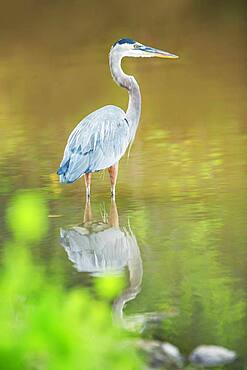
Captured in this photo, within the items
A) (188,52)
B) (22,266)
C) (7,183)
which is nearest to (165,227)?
(7,183)

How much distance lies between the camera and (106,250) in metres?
7.43

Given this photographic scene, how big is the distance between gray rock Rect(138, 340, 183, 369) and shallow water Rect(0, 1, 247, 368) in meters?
0.15

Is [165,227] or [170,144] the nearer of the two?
[165,227]

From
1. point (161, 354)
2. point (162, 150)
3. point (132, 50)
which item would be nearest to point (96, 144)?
point (132, 50)

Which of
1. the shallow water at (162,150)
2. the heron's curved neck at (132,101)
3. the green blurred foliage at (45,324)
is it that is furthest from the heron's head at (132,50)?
the green blurred foliage at (45,324)

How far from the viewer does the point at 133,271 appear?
23.0 feet

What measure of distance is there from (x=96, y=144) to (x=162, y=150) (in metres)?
1.80

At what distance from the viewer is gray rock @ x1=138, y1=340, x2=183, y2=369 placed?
202 inches

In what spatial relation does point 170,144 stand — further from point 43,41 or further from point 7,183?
point 43,41

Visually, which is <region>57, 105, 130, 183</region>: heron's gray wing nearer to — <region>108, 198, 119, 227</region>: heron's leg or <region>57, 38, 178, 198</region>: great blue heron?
<region>57, 38, 178, 198</region>: great blue heron

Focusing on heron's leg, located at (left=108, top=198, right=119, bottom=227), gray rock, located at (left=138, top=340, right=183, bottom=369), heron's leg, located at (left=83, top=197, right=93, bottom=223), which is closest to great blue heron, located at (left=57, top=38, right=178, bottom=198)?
heron's leg, located at (left=83, top=197, right=93, bottom=223)

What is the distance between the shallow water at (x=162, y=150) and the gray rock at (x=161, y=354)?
0.49ft

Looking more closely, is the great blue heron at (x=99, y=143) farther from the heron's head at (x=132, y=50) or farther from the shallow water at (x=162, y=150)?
the heron's head at (x=132, y=50)

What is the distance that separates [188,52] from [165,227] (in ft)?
30.4
